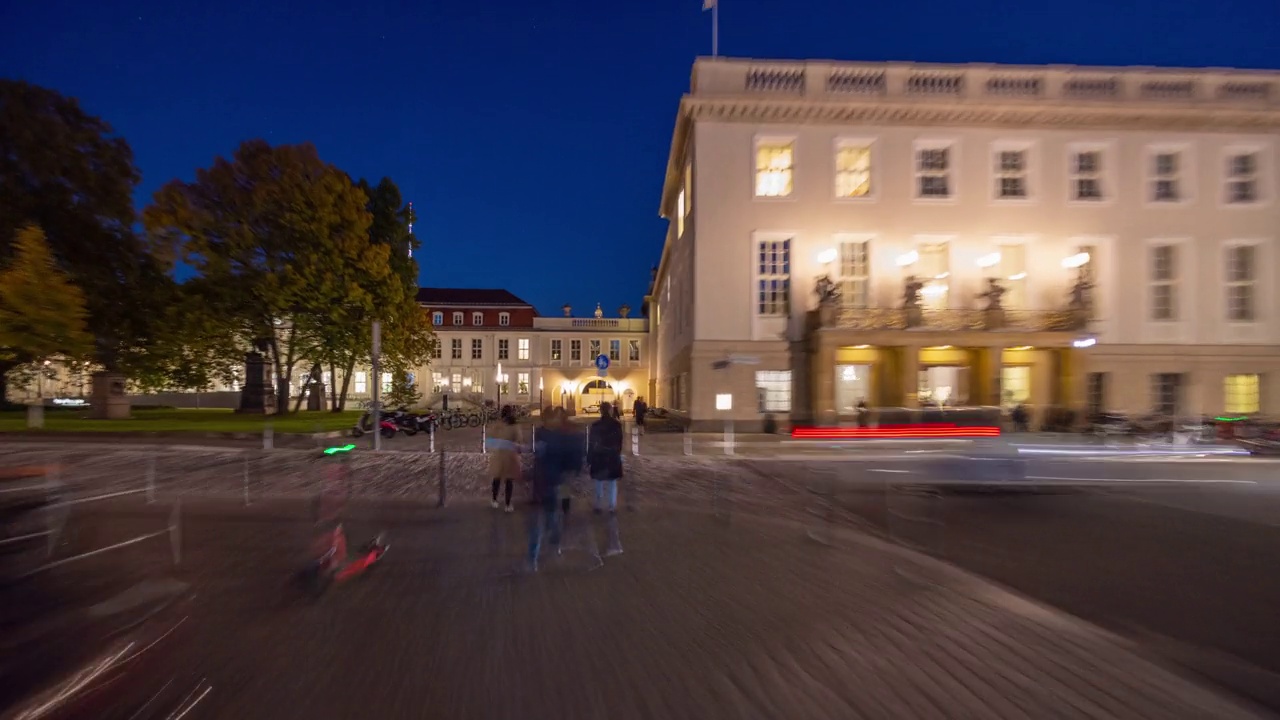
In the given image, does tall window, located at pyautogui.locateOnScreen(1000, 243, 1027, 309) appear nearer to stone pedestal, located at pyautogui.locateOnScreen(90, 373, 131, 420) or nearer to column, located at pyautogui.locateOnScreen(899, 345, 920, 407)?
column, located at pyautogui.locateOnScreen(899, 345, 920, 407)

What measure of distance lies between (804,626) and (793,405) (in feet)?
80.6

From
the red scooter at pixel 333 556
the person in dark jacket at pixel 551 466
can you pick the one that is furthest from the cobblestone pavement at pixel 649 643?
the person in dark jacket at pixel 551 466

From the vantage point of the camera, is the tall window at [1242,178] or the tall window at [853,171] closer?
the tall window at [853,171]

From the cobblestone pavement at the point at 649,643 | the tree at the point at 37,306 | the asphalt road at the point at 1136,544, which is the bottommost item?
the asphalt road at the point at 1136,544

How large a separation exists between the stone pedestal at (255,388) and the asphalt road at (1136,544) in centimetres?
3390

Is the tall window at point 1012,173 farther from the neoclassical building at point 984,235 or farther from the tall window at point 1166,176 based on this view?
the tall window at point 1166,176

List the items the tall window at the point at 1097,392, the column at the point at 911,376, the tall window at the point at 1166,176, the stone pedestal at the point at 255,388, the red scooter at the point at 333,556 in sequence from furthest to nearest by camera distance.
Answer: the stone pedestal at the point at 255,388 < the tall window at the point at 1166,176 < the tall window at the point at 1097,392 < the column at the point at 911,376 < the red scooter at the point at 333,556

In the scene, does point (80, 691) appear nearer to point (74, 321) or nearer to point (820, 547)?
point (820, 547)

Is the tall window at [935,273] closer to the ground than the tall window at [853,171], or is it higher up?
closer to the ground

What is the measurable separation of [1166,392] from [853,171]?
16.8m

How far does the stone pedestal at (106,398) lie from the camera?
1267 inches

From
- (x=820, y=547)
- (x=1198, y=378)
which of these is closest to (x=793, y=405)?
(x=1198, y=378)

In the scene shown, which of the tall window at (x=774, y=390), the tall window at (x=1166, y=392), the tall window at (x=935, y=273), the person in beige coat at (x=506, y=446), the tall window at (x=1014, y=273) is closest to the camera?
the person in beige coat at (x=506, y=446)

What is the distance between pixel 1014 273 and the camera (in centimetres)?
3188
